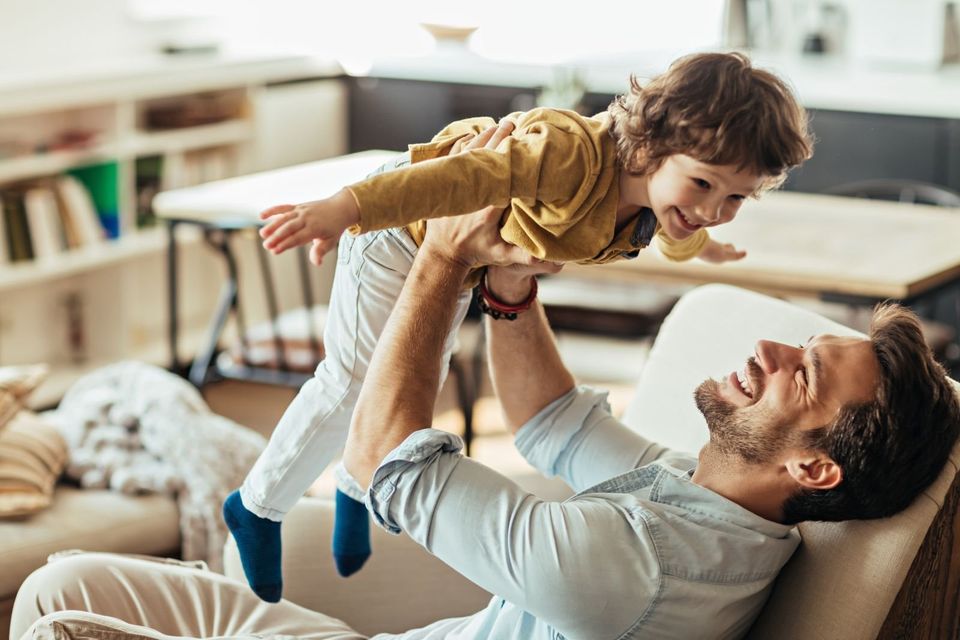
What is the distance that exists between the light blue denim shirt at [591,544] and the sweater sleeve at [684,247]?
36cm

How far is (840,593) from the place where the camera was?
1479mm

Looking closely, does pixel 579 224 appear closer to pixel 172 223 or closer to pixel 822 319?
pixel 822 319

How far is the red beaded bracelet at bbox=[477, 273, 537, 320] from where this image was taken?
5.58 feet

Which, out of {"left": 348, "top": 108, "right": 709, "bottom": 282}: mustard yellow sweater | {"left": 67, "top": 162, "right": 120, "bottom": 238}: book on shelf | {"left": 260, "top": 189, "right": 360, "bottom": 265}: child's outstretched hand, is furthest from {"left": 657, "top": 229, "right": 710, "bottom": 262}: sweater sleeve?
{"left": 67, "top": 162, "right": 120, "bottom": 238}: book on shelf

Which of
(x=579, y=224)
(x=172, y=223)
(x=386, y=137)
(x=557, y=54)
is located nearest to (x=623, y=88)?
(x=557, y=54)

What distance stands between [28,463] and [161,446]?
0.30 meters

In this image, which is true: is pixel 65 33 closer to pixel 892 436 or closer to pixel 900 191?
pixel 900 191

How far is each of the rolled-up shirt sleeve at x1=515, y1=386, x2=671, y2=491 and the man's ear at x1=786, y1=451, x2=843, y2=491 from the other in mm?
307

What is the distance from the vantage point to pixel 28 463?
2.45 metres

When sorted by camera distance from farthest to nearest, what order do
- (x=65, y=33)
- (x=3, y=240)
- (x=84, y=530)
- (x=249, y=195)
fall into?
(x=65, y=33)
(x=3, y=240)
(x=249, y=195)
(x=84, y=530)

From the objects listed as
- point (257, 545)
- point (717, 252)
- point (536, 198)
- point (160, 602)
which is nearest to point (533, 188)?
point (536, 198)

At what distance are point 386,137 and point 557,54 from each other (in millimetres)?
837

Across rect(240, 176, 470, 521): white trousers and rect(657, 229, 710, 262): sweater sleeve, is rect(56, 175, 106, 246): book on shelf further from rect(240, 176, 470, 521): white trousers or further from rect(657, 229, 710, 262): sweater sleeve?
rect(657, 229, 710, 262): sweater sleeve

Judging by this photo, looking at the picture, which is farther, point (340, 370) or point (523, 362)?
point (523, 362)
